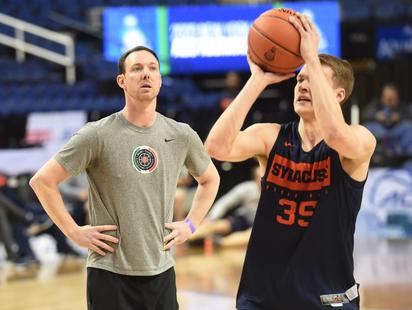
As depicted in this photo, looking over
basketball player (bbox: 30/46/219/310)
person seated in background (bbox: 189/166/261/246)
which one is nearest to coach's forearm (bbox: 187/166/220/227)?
basketball player (bbox: 30/46/219/310)

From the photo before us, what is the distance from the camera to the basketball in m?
3.23

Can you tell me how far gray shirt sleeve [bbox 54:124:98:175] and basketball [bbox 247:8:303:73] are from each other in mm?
797

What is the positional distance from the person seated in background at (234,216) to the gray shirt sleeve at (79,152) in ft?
23.4

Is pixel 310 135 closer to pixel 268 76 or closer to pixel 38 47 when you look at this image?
pixel 268 76

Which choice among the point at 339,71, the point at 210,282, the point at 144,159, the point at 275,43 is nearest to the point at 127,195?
the point at 144,159

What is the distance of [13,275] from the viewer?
9.04 metres

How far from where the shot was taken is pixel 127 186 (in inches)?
142

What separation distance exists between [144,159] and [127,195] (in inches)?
7.0

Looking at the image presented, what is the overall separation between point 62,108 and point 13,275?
448cm

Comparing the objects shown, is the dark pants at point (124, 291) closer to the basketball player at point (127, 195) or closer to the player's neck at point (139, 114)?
the basketball player at point (127, 195)

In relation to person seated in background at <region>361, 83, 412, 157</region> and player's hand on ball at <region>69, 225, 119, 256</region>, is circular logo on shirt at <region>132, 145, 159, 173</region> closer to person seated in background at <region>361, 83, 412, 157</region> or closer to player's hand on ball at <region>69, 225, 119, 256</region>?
player's hand on ball at <region>69, 225, 119, 256</region>

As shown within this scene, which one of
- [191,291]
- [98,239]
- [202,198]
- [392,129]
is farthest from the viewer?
[392,129]

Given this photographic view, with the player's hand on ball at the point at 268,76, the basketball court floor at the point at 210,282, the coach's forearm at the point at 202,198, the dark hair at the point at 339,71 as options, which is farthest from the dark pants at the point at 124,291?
the basketball court floor at the point at 210,282

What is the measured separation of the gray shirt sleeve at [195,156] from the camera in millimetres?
3877
